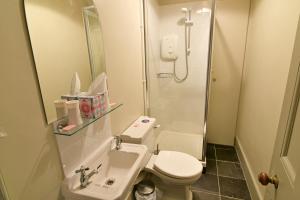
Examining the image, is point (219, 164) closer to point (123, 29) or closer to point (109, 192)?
point (109, 192)

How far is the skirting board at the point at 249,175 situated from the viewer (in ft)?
5.44

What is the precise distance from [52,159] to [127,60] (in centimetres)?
108

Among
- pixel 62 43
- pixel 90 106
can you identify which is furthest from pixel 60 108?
pixel 62 43

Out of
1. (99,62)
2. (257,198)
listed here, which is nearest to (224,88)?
(257,198)

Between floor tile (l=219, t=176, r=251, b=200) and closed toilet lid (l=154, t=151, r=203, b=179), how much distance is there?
1.92 ft

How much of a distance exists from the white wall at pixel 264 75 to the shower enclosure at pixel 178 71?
1.79 ft

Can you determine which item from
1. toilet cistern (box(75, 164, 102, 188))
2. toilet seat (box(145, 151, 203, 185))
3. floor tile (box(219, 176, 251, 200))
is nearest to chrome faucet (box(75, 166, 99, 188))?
toilet cistern (box(75, 164, 102, 188))

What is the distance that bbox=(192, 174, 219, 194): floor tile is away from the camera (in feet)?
6.31

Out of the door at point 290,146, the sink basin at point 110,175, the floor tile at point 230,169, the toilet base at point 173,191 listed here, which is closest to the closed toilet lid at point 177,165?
the toilet base at point 173,191

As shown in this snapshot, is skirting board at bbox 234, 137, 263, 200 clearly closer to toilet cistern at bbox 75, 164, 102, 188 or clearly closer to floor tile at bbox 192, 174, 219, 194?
floor tile at bbox 192, 174, 219, 194

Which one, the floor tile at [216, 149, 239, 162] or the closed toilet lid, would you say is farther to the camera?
the floor tile at [216, 149, 239, 162]

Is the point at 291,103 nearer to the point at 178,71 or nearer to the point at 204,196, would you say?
the point at 204,196

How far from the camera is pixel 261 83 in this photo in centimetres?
173

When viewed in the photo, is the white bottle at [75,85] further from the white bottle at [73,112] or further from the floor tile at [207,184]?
the floor tile at [207,184]
